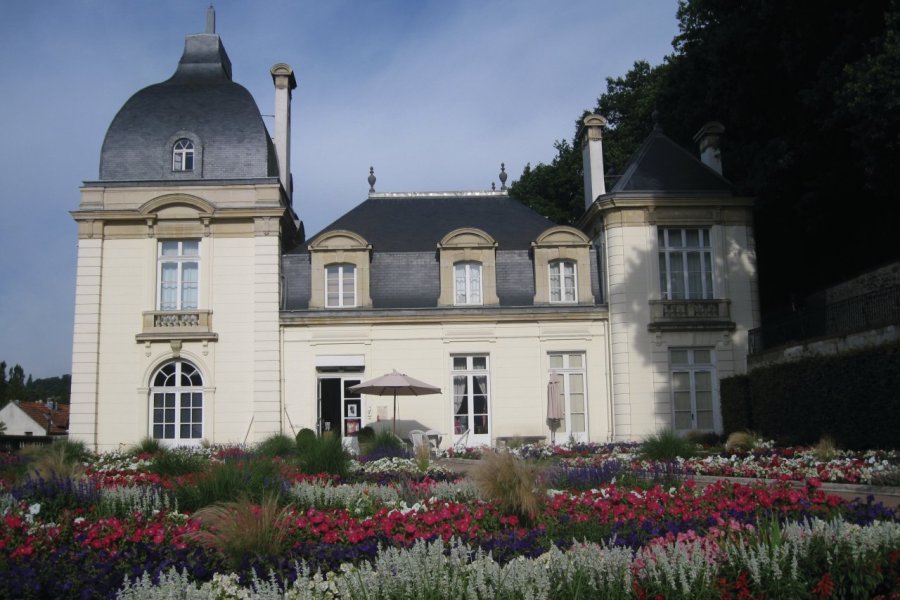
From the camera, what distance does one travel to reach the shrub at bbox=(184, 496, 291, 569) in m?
6.04

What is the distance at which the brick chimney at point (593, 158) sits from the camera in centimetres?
2477

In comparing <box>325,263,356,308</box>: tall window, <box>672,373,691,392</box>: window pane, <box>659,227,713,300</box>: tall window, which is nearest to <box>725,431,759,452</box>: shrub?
<box>672,373,691,392</box>: window pane

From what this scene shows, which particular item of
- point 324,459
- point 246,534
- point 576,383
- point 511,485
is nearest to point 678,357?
point 576,383

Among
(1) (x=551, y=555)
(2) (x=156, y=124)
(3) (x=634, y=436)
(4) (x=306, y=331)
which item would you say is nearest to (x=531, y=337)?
(3) (x=634, y=436)

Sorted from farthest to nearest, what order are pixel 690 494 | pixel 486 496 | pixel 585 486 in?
1. pixel 585 486
2. pixel 690 494
3. pixel 486 496

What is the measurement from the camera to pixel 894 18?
15.1 meters

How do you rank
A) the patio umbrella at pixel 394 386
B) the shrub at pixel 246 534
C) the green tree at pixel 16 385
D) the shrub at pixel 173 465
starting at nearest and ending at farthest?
the shrub at pixel 246 534, the shrub at pixel 173 465, the patio umbrella at pixel 394 386, the green tree at pixel 16 385

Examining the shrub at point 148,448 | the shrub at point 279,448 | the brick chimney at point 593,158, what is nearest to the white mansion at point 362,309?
the brick chimney at point 593,158

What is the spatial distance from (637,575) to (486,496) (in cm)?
240

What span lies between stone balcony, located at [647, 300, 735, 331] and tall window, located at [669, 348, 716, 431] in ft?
2.19

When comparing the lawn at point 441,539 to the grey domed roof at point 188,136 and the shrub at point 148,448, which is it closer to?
the shrub at point 148,448

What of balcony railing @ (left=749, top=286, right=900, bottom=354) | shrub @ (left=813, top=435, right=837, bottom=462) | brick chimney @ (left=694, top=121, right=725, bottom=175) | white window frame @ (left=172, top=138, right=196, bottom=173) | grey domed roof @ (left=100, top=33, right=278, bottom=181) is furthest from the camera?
brick chimney @ (left=694, top=121, right=725, bottom=175)

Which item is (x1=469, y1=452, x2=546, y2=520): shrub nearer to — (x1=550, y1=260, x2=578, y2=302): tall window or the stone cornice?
the stone cornice

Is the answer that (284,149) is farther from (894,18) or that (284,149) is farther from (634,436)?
(894,18)
